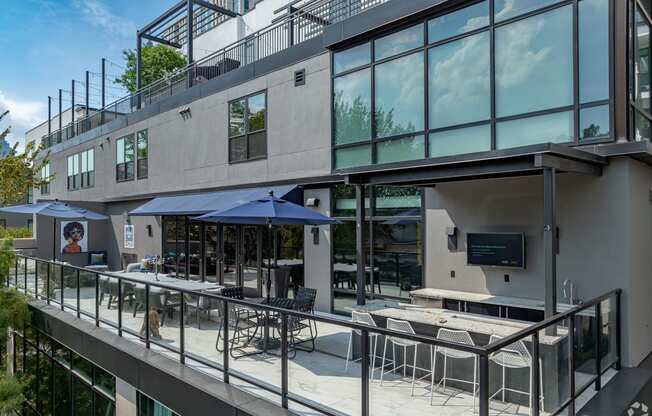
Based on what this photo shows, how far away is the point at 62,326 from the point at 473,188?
345 inches

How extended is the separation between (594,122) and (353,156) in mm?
4696

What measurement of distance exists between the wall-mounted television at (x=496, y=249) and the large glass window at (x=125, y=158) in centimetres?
1492

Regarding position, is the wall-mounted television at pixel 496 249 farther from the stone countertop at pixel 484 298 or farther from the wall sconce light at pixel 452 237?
the stone countertop at pixel 484 298

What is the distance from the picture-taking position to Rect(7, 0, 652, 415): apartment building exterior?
6797mm

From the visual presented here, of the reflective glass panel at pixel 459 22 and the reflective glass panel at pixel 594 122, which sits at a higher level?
the reflective glass panel at pixel 459 22

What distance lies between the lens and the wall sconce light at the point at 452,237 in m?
8.90

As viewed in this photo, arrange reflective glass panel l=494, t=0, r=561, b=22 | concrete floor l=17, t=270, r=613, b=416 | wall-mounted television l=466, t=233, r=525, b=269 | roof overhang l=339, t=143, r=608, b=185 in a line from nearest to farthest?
concrete floor l=17, t=270, r=613, b=416 → roof overhang l=339, t=143, r=608, b=185 → reflective glass panel l=494, t=0, r=561, b=22 → wall-mounted television l=466, t=233, r=525, b=269

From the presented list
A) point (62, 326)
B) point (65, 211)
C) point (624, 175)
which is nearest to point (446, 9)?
point (624, 175)

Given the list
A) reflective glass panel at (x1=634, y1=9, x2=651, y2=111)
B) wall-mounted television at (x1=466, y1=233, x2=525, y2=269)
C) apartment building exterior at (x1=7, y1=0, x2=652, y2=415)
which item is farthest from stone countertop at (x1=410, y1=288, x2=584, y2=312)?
reflective glass panel at (x1=634, y1=9, x2=651, y2=111)

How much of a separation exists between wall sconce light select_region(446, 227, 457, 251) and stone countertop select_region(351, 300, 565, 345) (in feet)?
5.63

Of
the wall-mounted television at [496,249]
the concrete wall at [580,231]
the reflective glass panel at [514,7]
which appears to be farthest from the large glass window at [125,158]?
the reflective glass panel at [514,7]

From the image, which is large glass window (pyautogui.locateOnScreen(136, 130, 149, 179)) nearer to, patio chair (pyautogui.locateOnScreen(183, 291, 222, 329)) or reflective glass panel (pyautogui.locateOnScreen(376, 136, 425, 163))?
reflective glass panel (pyautogui.locateOnScreen(376, 136, 425, 163))

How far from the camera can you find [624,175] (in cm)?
673

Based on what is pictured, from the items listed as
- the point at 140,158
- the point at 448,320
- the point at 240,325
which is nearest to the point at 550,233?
the point at 448,320
